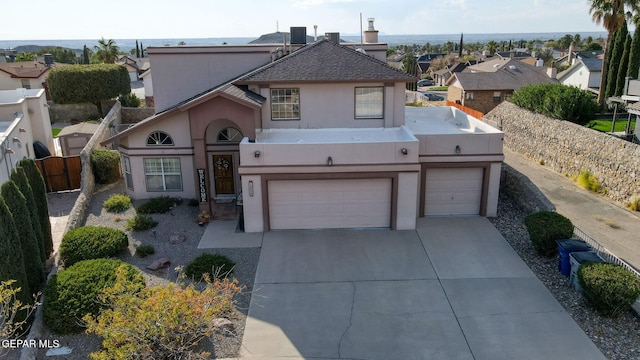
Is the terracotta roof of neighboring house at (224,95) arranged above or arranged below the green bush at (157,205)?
above

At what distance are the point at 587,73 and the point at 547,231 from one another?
156 feet

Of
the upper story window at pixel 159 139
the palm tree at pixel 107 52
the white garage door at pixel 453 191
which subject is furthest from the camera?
the palm tree at pixel 107 52

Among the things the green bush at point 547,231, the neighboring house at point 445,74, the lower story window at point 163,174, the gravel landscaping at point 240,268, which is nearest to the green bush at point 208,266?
the gravel landscaping at point 240,268

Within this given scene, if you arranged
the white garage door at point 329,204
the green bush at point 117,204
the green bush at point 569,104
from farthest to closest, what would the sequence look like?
1. the green bush at point 569,104
2. the green bush at point 117,204
3. the white garage door at point 329,204

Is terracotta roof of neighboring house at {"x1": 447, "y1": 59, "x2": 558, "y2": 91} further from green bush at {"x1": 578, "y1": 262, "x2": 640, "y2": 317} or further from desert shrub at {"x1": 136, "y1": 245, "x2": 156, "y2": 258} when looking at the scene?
desert shrub at {"x1": 136, "y1": 245, "x2": 156, "y2": 258}

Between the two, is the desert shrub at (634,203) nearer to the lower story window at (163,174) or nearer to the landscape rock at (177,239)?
the landscape rock at (177,239)

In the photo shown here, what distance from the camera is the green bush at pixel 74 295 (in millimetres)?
12172

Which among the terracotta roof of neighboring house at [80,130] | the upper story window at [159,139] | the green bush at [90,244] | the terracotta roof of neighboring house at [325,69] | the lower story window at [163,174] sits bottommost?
the green bush at [90,244]

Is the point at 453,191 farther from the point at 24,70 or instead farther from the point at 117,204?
the point at 24,70

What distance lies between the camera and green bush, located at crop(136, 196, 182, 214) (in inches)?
805

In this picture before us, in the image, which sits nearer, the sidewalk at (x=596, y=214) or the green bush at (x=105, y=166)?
the sidewalk at (x=596, y=214)

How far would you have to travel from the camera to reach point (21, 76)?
175 feet

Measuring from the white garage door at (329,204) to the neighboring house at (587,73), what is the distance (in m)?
43.2

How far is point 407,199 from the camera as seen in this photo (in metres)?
18.7
